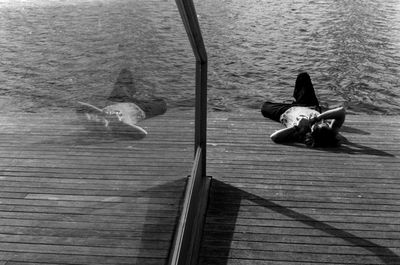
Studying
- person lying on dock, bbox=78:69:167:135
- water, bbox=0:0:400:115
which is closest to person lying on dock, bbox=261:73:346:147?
water, bbox=0:0:400:115

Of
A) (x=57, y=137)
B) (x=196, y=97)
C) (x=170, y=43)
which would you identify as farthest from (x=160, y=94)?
(x=196, y=97)

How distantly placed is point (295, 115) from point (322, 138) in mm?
667

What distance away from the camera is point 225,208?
3.30m

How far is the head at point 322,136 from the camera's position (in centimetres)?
448

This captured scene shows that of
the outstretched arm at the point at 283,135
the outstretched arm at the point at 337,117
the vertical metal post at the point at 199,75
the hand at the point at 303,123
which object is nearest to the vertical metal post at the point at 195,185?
the vertical metal post at the point at 199,75

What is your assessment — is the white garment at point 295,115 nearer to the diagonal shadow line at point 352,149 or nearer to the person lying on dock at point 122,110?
the diagonal shadow line at point 352,149

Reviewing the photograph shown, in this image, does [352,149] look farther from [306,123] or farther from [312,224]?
[312,224]

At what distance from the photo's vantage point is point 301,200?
11.3ft

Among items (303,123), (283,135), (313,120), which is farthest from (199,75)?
(313,120)

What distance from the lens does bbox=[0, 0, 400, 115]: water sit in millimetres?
784

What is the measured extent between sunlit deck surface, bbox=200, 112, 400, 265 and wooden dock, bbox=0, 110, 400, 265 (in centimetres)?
1

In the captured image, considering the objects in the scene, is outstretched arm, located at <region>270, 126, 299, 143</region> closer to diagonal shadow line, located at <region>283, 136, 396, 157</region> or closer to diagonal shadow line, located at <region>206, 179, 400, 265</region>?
diagonal shadow line, located at <region>283, 136, 396, 157</region>

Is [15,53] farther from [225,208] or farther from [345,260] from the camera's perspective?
[225,208]

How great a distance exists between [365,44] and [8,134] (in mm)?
14426
